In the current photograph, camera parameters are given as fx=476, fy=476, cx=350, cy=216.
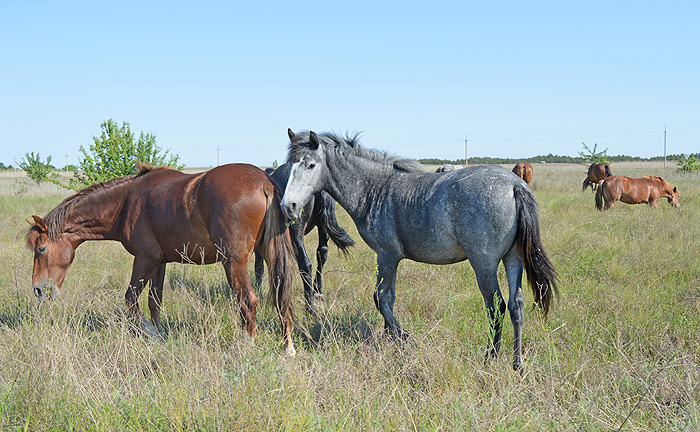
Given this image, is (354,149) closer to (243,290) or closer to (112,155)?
(243,290)

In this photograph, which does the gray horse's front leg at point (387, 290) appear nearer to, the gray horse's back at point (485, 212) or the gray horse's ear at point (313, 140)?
the gray horse's back at point (485, 212)

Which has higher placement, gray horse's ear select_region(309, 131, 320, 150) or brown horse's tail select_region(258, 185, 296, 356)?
gray horse's ear select_region(309, 131, 320, 150)

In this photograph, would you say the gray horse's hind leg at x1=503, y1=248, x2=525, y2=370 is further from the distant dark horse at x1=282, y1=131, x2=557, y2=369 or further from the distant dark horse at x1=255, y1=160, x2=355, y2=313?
the distant dark horse at x1=255, y1=160, x2=355, y2=313

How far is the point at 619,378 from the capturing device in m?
3.19

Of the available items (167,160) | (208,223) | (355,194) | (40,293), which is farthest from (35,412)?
(167,160)

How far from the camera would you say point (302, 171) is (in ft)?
13.5

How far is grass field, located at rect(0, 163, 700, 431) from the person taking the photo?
2568mm

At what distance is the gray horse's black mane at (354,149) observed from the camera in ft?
14.0

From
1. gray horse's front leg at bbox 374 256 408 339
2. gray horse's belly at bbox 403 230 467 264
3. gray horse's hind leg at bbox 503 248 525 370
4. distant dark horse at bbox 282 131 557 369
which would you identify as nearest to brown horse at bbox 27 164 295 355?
distant dark horse at bbox 282 131 557 369

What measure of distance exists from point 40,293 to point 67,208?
0.87 m

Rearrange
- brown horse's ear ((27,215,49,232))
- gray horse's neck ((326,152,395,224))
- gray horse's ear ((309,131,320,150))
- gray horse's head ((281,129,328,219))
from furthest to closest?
brown horse's ear ((27,215,49,232))
gray horse's neck ((326,152,395,224))
gray horse's ear ((309,131,320,150))
gray horse's head ((281,129,328,219))

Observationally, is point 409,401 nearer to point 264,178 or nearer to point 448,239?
point 448,239

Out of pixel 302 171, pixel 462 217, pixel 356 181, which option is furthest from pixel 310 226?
pixel 462 217

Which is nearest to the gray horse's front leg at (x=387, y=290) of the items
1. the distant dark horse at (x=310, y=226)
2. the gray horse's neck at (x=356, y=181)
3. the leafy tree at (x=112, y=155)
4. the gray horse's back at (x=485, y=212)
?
the gray horse's neck at (x=356, y=181)
